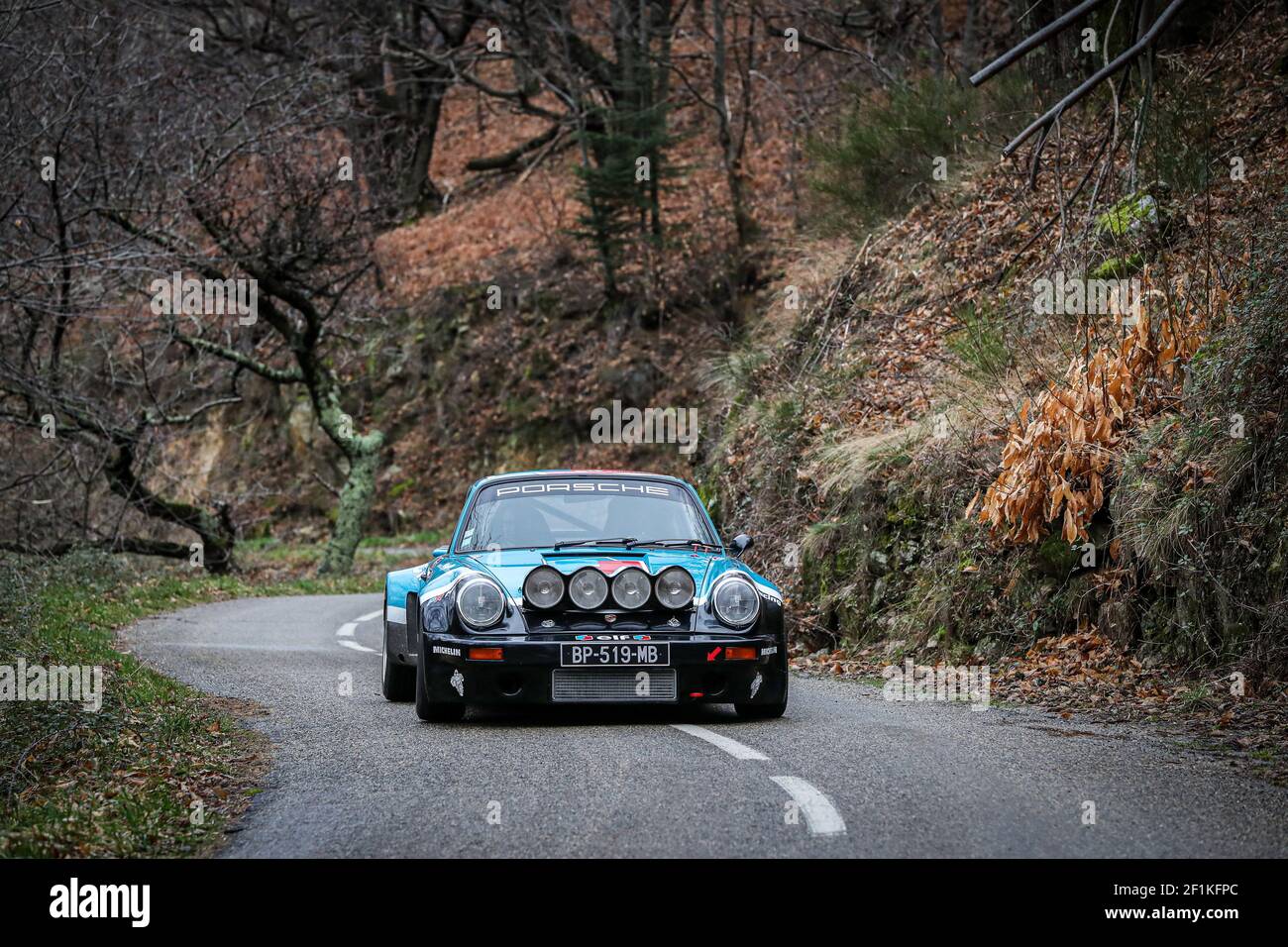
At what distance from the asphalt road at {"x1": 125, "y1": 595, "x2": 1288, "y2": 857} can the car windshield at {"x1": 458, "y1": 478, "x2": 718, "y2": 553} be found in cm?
120

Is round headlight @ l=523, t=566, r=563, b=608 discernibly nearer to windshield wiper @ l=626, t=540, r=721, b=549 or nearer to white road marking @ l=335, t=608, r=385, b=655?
windshield wiper @ l=626, t=540, r=721, b=549

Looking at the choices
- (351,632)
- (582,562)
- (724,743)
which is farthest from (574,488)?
(351,632)

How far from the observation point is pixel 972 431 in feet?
39.6

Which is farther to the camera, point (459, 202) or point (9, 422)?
point (459, 202)

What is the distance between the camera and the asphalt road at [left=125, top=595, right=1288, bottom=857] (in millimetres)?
4996

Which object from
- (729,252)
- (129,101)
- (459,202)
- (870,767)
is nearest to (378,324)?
(459,202)

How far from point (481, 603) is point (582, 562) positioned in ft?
2.27

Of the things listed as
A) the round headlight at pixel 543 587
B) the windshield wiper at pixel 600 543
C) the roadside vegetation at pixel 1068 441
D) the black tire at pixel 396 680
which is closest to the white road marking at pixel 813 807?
the round headlight at pixel 543 587

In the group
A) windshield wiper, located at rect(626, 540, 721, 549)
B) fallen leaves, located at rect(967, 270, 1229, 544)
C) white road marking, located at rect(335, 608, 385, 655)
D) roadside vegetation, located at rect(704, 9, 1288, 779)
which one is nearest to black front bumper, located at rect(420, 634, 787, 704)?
windshield wiper, located at rect(626, 540, 721, 549)

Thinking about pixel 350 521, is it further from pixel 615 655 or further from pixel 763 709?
pixel 615 655

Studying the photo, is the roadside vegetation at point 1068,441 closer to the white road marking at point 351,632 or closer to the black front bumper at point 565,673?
the black front bumper at point 565,673

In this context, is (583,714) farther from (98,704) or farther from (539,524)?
(98,704)

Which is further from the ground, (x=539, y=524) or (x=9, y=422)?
(x=9, y=422)
